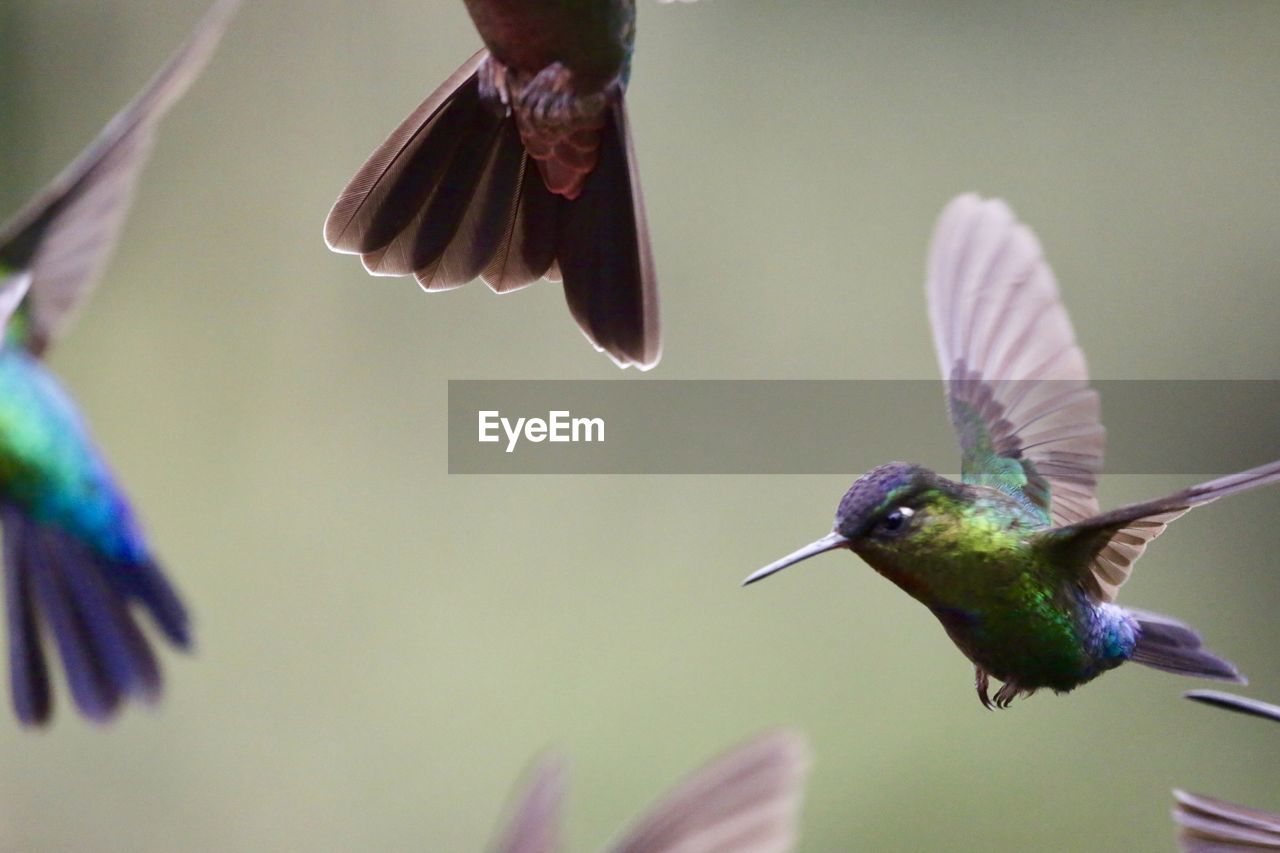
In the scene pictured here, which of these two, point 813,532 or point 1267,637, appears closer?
point 813,532

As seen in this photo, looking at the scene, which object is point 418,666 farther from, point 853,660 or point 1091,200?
point 1091,200

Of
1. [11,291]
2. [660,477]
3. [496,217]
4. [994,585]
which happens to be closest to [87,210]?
[11,291]

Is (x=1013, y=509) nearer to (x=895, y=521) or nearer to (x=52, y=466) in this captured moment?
(x=895, y=521)

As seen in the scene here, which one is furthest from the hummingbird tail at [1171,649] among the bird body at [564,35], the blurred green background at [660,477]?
the blurred green background at [660,477]

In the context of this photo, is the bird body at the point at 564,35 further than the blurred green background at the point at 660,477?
No

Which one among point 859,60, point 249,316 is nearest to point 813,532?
point 859,60

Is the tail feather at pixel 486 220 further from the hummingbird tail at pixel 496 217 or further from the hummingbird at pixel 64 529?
the hummingbird at pixel 64 529

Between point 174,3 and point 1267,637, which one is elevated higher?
point 174,3
